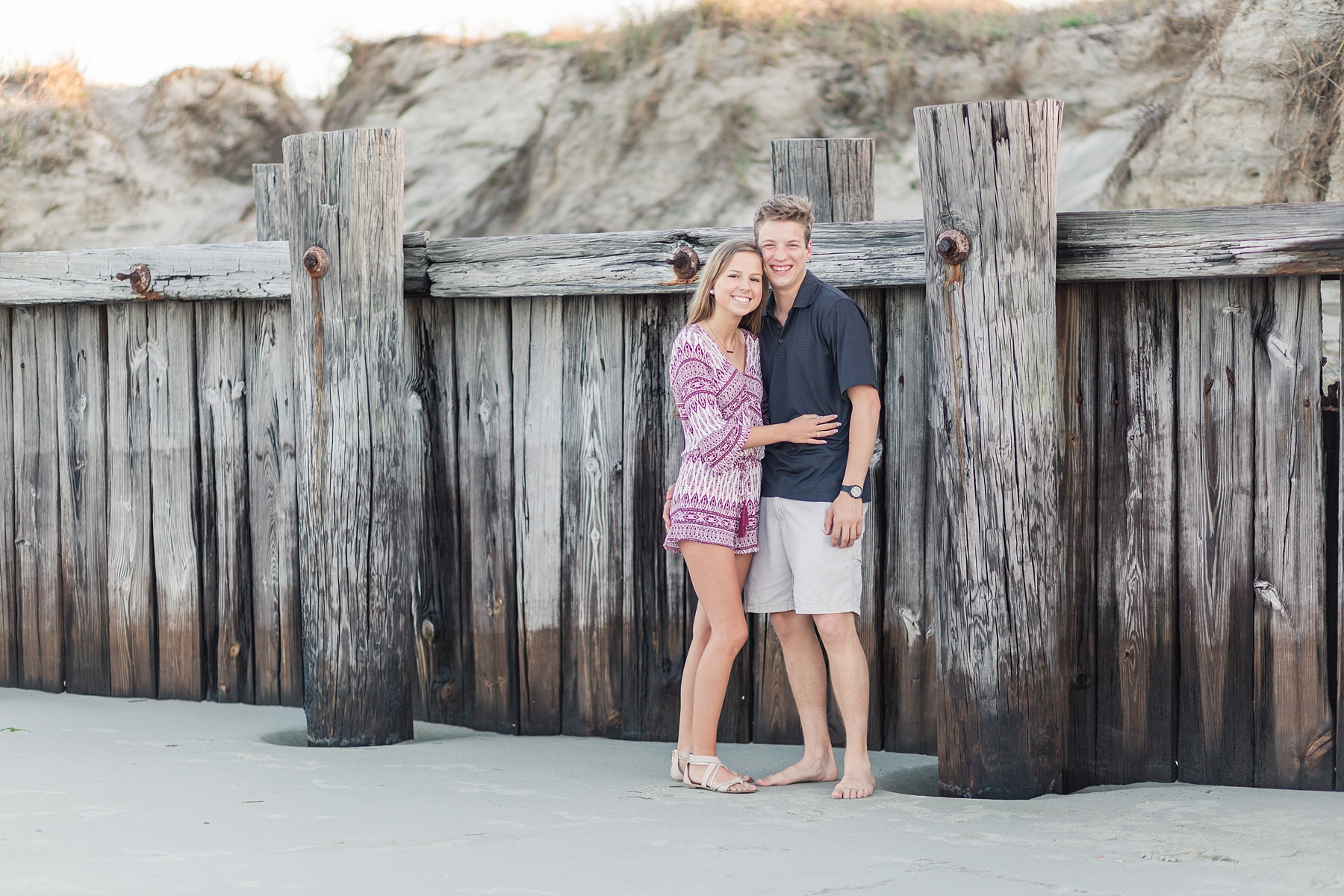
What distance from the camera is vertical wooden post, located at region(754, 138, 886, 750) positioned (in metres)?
4.26

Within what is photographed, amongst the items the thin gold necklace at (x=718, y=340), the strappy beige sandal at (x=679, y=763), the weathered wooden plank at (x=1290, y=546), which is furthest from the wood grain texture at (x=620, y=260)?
the strappy beige sandal at (x=679, y=763)

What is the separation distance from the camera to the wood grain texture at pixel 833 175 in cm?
491

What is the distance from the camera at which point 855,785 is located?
374 centimetres

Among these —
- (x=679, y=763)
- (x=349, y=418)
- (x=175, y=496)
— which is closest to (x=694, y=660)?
(x=679, y=763)

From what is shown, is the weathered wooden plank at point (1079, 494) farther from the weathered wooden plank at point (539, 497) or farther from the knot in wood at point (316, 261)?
the knot in wood at point (316, 261)

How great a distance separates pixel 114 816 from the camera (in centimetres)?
333

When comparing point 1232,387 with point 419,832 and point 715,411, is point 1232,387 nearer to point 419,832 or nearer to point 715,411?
point 715,411

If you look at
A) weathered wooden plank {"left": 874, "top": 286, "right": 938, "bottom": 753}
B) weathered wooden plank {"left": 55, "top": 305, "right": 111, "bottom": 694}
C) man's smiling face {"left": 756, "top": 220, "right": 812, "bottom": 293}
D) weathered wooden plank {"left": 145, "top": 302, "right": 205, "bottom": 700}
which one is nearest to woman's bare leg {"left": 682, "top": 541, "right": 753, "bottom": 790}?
weathered wooden plank {"left": 874, "top": 286, "right": 938, "bottom": 753}

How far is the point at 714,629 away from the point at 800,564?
1.19 feet

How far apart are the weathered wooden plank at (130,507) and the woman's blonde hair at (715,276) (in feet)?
8.45

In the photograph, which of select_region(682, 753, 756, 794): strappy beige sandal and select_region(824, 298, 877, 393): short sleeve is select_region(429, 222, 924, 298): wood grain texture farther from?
select_region(682, 753, 756, 794): strappy beige sandal

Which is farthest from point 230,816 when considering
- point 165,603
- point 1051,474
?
point 1051,474

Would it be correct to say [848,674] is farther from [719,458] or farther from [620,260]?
[620,260]

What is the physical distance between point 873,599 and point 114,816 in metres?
2.48
